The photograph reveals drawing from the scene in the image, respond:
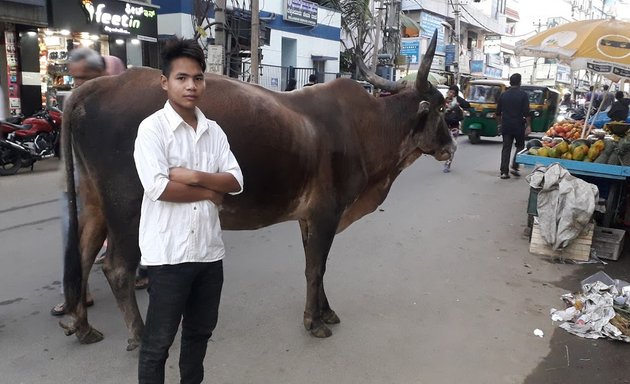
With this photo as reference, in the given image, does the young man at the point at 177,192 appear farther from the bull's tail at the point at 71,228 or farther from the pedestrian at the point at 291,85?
the pedestrian at the point at 291,85

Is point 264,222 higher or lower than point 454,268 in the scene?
higher

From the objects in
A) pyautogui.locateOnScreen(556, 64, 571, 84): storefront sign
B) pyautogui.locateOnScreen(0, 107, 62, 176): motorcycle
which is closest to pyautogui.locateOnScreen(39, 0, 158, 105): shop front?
pyautogui.locateOnScreen(0, 107, 62, 176): motorcycle

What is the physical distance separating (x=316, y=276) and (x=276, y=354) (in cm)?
57

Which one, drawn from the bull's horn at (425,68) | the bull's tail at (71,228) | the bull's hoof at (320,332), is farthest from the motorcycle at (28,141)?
the bull's horn at (425,68)

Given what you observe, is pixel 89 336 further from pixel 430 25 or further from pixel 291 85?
pixel 430 25

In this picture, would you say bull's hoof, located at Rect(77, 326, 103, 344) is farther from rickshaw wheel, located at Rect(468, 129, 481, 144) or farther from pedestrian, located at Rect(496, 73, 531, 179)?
rickshaw wheel, located at Rect(468, 129, 481, 144)

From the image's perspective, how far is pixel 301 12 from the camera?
60.8 feet

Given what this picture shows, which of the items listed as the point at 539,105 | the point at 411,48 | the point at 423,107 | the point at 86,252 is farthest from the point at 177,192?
the point at 411,48

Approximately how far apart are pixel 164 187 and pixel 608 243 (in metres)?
5.04

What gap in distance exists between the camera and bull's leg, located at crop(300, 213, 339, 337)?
3551mm

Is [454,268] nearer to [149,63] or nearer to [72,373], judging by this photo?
[72,373]

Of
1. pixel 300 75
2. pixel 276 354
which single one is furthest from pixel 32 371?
pixel 300 75

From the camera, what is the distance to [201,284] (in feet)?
7.69

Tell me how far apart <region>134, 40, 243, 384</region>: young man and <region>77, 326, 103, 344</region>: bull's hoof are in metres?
1.27
